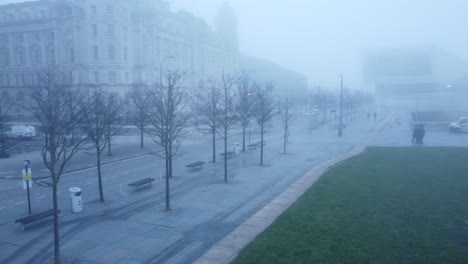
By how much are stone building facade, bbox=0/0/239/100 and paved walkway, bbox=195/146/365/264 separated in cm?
4790

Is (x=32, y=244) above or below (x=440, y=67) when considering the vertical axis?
below

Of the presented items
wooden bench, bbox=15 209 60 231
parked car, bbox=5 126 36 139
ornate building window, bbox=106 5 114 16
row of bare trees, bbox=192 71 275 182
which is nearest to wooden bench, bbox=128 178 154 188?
row of bare trees, bbox=192 71 275 182

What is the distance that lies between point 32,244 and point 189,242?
14.7ft

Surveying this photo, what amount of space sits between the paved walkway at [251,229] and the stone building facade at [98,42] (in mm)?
47903

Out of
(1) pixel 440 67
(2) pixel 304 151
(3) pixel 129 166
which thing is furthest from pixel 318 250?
(1) pixel 440 67

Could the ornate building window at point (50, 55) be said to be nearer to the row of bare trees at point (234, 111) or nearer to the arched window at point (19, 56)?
the arched window at point (19, 56)

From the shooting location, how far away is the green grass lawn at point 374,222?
26.5ft

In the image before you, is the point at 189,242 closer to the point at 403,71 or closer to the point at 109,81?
the point at 109,81

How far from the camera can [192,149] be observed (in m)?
29.7

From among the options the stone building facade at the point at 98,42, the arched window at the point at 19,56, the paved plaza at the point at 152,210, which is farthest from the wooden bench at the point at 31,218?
the arched window at the point at 19,56

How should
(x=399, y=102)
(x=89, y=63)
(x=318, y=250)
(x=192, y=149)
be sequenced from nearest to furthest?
(x=318, y=250)
(x=192, y=149)
(x=89, y=63)
(x=399, y=102)

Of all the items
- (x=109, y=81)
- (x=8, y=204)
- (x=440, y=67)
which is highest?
(x=440, y=67)

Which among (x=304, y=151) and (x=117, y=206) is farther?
(x=304, y=151)

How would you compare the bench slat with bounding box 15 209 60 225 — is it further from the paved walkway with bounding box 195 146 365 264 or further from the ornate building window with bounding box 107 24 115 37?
the ornate building window with bounding box 107 24 115 37
